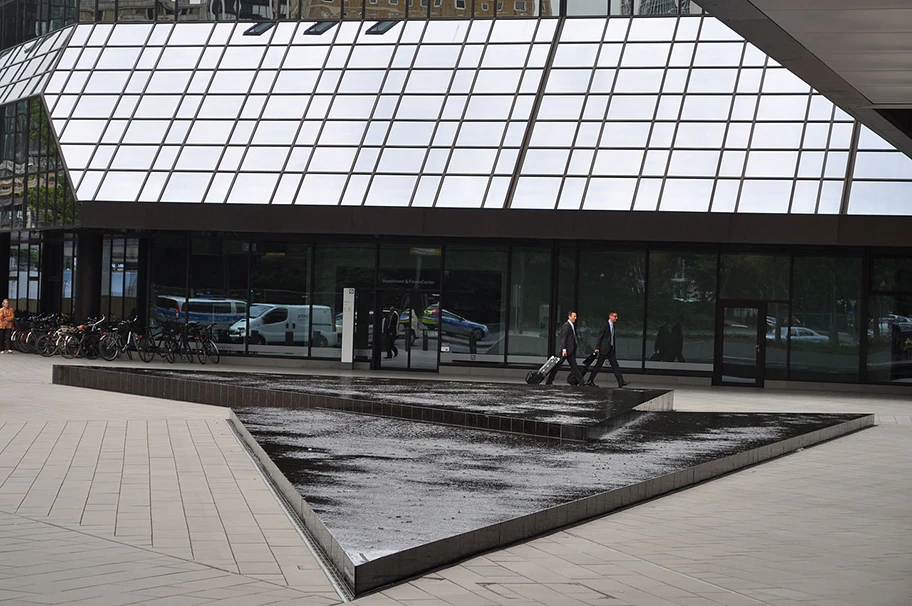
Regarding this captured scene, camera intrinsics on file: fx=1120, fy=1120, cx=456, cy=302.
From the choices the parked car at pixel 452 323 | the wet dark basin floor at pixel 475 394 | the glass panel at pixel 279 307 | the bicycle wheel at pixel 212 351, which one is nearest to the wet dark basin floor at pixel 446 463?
the wet dark basin floor at pixel 475 394

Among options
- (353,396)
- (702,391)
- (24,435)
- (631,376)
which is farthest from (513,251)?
(24,435)

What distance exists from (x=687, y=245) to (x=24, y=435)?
1811cm

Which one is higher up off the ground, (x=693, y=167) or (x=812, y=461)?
(x=693, y=167)

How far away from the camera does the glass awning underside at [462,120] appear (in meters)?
27.5

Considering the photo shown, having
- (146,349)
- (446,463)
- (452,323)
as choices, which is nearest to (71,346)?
(146,349)

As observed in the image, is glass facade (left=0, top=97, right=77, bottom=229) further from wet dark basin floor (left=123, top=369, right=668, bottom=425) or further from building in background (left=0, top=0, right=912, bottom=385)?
wet dark basin floor (left=123, top=369, right=668, bottom=425)

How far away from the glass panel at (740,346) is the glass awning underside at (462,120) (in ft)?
9.20

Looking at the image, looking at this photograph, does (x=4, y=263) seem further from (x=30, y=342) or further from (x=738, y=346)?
(x=738, y=346)

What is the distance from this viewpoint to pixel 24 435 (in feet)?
46.6

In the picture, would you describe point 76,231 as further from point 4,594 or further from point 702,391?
point 4,594

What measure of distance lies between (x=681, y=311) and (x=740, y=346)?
5.50 feet

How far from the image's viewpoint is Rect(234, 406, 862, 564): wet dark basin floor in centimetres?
833

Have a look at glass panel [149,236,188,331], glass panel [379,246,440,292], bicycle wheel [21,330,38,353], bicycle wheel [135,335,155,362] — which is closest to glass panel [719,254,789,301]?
glass panel [379,246,440,292]

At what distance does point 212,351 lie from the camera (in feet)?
99.5
